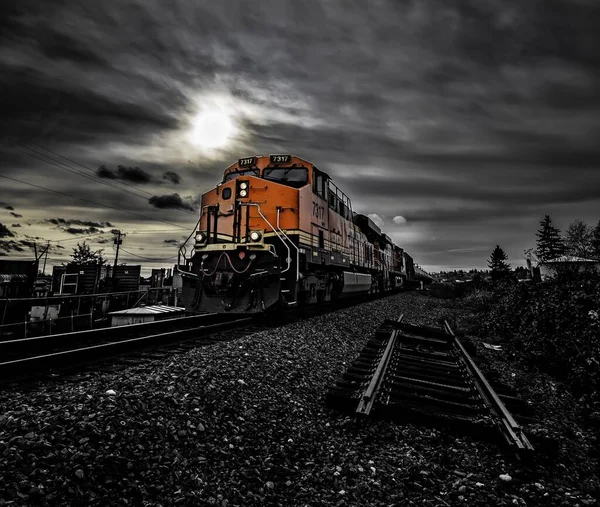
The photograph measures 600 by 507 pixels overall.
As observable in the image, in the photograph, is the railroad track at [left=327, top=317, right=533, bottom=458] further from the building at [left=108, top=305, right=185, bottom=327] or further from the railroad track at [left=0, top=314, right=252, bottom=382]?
the building at [left=108, top=305, right=185, bottom=327]

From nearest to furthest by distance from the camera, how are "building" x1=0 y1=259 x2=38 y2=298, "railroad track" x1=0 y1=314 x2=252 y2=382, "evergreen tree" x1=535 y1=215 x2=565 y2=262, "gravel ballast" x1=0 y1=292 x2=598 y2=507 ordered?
"gravel ballast" x1=0 y1=292 x2=598 y2=507
"railroad track" x1=0 y1=314 x2=252 y2=382
"building" x1=0 y1=259 x2=38 y2=298
"evergreen tree" x1=535 y1=215 x2=565 y2=262

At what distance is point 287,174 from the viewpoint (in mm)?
10680

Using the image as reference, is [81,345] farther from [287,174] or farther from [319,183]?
[319,183]

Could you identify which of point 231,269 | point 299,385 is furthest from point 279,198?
point 299,385

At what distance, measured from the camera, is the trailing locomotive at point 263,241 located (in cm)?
879

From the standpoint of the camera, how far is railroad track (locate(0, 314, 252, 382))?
4.76 metres

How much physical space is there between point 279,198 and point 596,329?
282 inches

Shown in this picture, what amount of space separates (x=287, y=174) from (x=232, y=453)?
8636 millimetres

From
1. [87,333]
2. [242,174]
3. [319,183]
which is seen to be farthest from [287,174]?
[87,333]

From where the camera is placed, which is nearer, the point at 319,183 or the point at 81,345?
the point at 81,345

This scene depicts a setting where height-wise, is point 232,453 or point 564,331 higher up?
point 564,331

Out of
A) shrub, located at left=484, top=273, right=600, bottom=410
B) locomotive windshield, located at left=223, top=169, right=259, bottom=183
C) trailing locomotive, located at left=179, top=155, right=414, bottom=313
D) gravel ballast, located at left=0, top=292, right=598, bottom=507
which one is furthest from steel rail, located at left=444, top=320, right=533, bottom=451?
locomotive windshield, located at left=223, top=169, right=259, bottom=183

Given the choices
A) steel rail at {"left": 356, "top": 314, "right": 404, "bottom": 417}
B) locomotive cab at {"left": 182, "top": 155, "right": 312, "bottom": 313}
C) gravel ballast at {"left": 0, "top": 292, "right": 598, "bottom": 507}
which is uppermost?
locomotive cab at {"left": 182, "top": 155, "right": 312, "bottom": 313}

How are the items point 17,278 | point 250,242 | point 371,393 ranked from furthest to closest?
point 17,278
point 250,242
point 371,393
